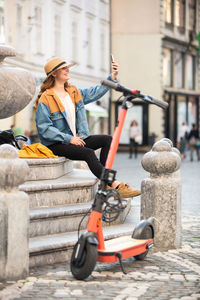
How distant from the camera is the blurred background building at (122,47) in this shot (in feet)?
98.0

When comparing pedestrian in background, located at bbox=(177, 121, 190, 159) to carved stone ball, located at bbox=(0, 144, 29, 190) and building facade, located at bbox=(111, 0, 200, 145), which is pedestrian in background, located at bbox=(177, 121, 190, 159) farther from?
carved stone ball, located at bbox=(0, 144, 29, 190)

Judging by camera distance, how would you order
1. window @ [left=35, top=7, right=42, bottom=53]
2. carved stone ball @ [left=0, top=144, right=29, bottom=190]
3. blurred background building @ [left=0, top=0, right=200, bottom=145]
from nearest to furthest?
1. carved stone ball @ [left=0, top=144, right=29, bottom=190]
2. blurred background building @ [left=0, top=0, right=200, bottom=145]
3. window @ [left=35, top=7, right=42, bottom=53]

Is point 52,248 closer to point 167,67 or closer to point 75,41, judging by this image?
point 75,41

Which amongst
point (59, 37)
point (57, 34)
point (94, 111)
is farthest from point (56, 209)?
point (94, 111)

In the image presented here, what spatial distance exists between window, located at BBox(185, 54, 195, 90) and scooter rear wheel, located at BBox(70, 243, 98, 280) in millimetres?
42411

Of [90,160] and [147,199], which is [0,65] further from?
[147,199]

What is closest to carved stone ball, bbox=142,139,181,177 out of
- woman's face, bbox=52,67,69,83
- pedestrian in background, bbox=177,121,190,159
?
woman's face, bbox=52,67,69,83


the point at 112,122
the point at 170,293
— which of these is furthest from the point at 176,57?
the point at 170,293

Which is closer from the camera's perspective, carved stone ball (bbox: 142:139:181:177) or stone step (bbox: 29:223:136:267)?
stone step (bbox: 29:223:136:267)

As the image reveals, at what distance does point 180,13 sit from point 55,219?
1634 inches

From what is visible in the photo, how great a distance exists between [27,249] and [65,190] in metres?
1.67

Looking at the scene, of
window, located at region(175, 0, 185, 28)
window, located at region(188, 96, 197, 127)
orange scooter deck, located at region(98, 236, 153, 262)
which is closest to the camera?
orange scooter deck, located at region(98, 236, 153, 262)

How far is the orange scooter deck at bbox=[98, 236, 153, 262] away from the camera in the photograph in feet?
20.1

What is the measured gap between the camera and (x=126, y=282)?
19.6 feet
